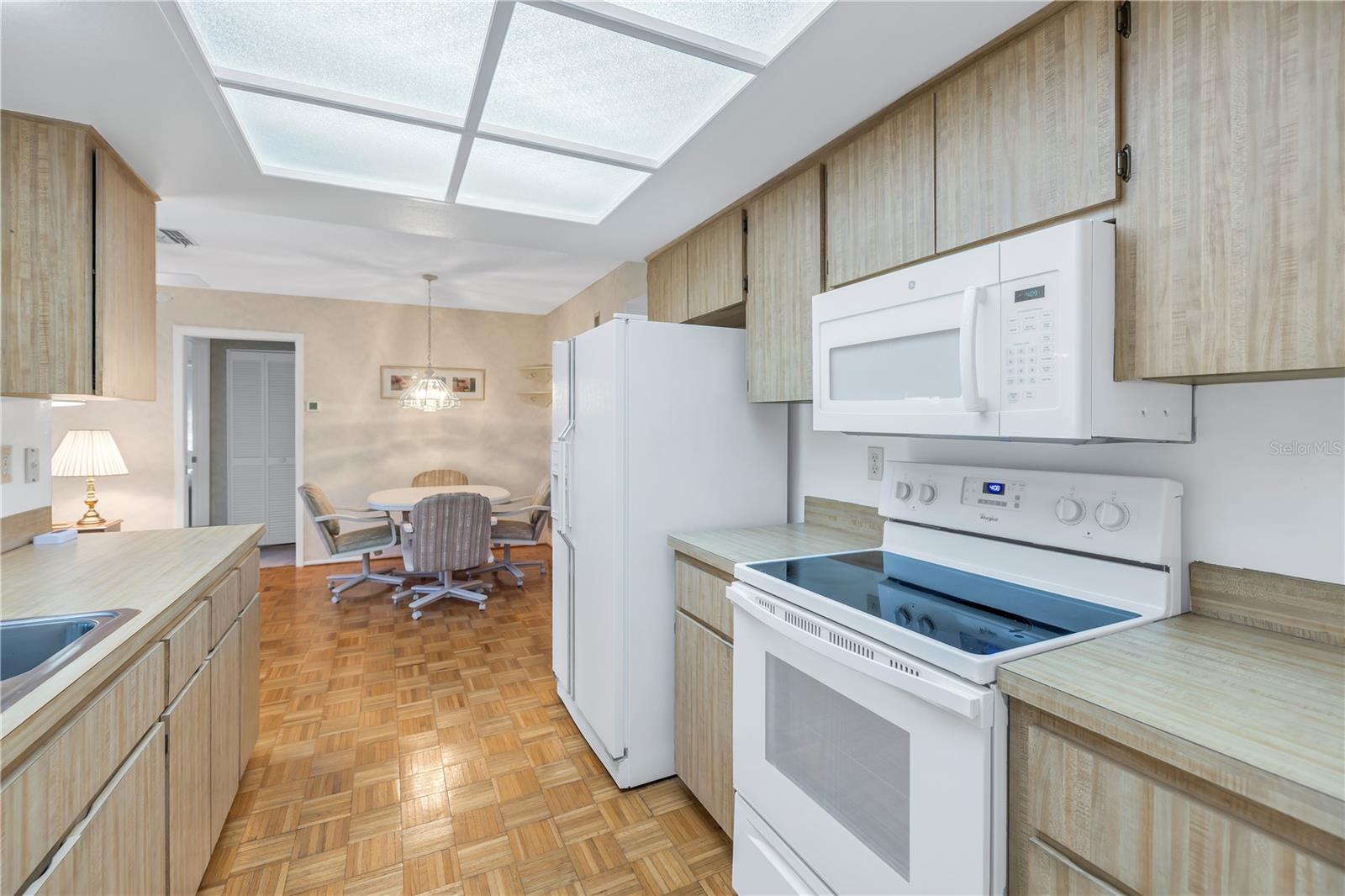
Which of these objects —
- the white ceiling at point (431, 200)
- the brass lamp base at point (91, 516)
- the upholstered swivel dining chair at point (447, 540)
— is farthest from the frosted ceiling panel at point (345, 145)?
the brass lamp base at point (91, 516)

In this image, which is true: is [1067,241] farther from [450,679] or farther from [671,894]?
[450,679]

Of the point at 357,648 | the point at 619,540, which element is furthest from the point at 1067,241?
the point at 357,648

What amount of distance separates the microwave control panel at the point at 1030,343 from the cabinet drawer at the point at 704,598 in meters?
0.87

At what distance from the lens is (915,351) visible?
1.41 metres

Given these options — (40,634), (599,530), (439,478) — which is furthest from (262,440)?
(40,634)

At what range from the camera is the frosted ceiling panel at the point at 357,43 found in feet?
4.40

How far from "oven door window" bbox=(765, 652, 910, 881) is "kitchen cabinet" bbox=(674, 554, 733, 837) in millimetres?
285

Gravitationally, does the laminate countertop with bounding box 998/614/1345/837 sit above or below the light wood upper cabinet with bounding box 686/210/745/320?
below

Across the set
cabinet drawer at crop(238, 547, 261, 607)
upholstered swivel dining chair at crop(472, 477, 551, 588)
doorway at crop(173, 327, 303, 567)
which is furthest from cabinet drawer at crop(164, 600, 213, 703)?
doorway at crop(173, 327, 303, 567)

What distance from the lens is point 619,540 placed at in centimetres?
207

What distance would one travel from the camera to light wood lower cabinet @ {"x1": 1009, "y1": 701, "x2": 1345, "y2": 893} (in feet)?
2.28

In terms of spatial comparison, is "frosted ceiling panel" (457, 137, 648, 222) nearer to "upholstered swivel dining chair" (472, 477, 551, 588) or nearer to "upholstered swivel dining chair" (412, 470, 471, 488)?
"upholstered swivel dining chair" (472, 477, 551, 588)

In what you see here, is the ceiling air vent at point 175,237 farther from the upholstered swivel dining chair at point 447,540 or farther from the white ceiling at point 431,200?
the upholstered swivel dining chair at point 447,540

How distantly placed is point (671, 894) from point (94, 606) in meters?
1.55
